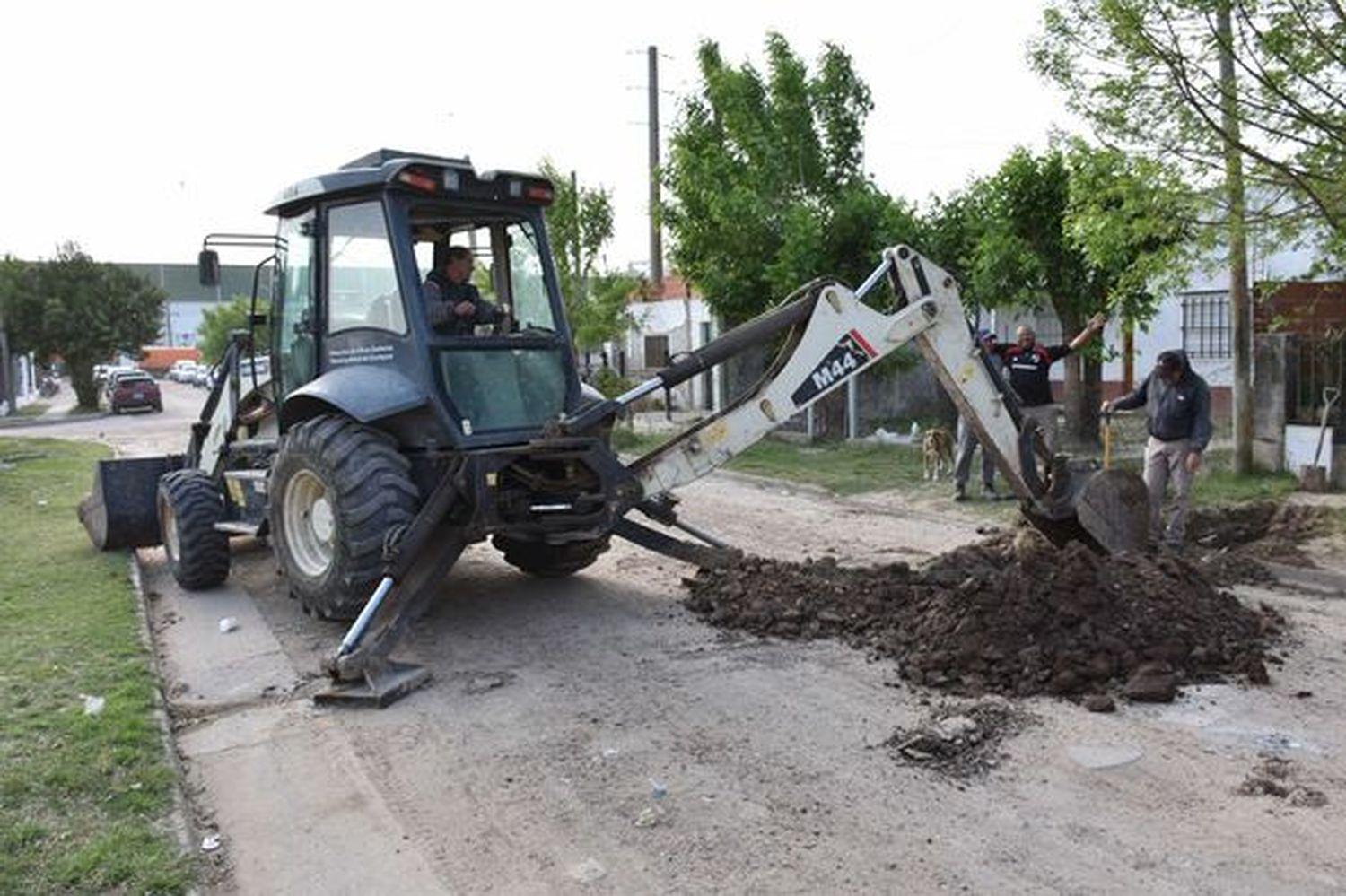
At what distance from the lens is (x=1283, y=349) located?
12562mm

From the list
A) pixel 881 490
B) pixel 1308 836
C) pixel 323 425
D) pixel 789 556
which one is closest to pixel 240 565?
pixel 323 425

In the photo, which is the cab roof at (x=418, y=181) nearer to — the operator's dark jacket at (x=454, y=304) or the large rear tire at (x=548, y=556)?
the operator's dark jacket at (x=454, y=304)

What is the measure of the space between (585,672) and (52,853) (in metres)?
2.85

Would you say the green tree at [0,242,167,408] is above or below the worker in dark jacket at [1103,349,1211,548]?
above

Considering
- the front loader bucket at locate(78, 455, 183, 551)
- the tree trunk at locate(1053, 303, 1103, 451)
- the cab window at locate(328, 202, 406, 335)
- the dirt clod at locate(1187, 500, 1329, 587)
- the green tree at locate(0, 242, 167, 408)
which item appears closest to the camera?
the cab window at locate(328, 202, 406, 335)

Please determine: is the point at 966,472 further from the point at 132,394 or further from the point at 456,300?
the point at 132,394

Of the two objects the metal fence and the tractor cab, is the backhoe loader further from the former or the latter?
the metal fence

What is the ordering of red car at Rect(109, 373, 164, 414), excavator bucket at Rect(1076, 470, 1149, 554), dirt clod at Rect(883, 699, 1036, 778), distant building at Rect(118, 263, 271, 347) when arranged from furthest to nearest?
distant building at Rect(118, 263, 271, 347) → red car at Rect(109, 373, 164, 414) → excavator bucket at Rect(1076, 470, 1149, 554) → dirt clod at Rect(883, 699, 1036, 778)

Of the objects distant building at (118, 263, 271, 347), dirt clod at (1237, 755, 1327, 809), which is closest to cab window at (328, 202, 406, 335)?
dirt clod at (1237, 755, 1327, 809)

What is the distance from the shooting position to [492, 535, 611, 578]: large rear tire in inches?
333

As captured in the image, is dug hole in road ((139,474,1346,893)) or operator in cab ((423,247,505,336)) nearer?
dug hole in road ((139,474,1346,893))

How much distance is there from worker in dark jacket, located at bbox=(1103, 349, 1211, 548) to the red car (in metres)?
39.6

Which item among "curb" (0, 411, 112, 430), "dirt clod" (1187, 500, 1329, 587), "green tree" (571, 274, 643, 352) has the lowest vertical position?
"dirt clod" (1187, 500, 1329, 587)

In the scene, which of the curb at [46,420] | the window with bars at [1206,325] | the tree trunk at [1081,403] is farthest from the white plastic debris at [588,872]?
the curb at [46,420]
